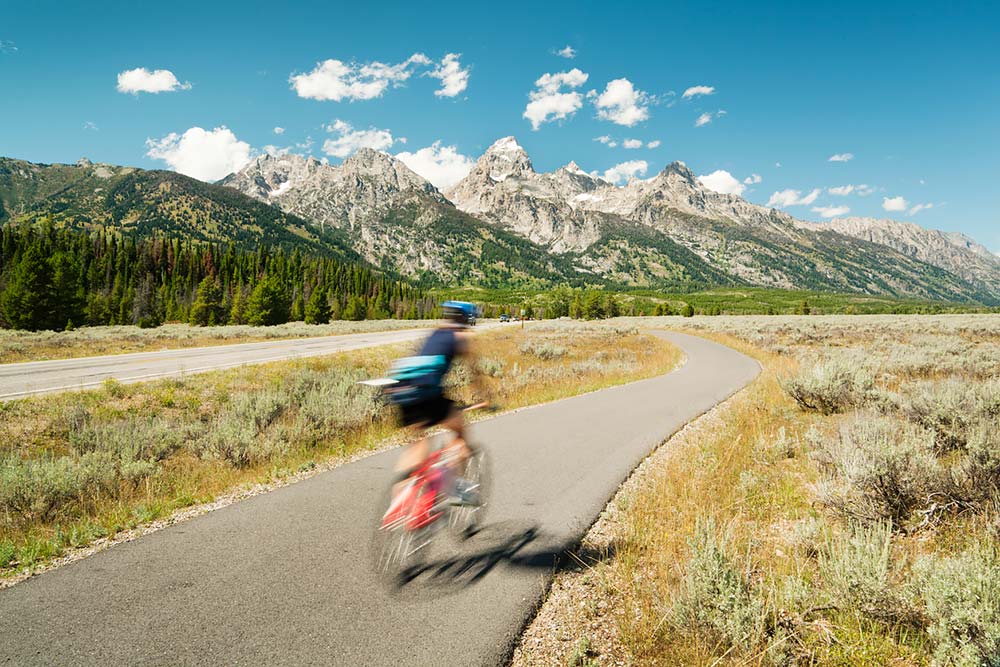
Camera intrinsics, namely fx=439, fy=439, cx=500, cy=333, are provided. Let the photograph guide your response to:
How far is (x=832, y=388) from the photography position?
1048cm

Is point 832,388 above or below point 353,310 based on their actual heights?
above

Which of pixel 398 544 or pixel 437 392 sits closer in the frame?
pixel 398 544

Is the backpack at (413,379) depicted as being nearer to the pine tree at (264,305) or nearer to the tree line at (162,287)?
the tree line at (162,287)

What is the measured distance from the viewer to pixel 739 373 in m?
19.5

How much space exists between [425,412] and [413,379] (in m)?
0.42

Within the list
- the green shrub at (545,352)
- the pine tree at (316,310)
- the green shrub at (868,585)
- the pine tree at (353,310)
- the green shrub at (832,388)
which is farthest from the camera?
the pine tree at (353,310)

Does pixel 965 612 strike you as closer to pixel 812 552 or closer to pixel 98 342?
pixel 812 552

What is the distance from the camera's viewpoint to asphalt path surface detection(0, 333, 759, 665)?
10.8 feet

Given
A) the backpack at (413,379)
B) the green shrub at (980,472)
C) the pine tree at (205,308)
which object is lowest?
the pine tree at (205,308)

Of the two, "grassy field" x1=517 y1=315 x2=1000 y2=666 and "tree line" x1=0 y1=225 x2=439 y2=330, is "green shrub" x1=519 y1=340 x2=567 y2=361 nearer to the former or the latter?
"grassy field" x1=517 y1=315 x2=1000 y2=666

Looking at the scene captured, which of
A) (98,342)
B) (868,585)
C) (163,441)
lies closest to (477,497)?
(868,585)

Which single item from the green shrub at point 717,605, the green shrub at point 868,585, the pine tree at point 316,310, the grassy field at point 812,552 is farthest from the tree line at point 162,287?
the green shrub at point 868,585

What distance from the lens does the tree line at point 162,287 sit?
4644 cm

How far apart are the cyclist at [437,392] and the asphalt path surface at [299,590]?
95 cm
